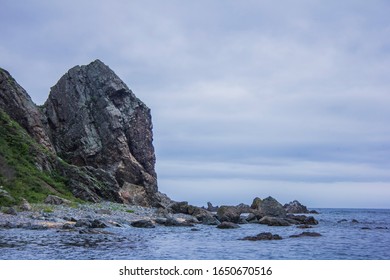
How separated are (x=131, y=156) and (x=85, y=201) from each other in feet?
86.4

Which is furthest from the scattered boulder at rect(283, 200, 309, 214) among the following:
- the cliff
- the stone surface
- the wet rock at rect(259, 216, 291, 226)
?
the stone surface

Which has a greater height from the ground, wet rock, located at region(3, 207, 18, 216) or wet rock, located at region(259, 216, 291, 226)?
wet rock, located at region(3, 207, 18, 216)

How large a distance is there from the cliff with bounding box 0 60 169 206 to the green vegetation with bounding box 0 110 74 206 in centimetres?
410

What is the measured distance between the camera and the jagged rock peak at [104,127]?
97.1 m

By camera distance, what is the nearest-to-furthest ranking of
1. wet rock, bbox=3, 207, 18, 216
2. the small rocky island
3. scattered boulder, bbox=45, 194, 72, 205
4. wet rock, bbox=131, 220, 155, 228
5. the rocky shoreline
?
1. the rocky shoreline
2. wet rock, bbox=3, 207, 18, 216
3. wet rock, bbox=131, 220, 155, 228
4. the small rocky island
5. scattered boulder, bbox=45, 194, 72, 205

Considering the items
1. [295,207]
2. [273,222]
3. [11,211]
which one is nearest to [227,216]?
[273,222]

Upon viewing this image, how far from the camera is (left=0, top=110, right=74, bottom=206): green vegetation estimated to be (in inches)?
2485

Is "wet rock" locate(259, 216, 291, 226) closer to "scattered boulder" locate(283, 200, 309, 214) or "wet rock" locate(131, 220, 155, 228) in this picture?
"wet rock" locate(131, 220, 155, 228)

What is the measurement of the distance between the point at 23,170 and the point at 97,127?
1187 inches

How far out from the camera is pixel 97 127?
99.8 m

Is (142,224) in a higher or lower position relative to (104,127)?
lower

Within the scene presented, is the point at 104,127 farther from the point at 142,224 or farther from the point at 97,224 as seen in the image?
the point at 97,224

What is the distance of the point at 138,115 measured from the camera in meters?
105
